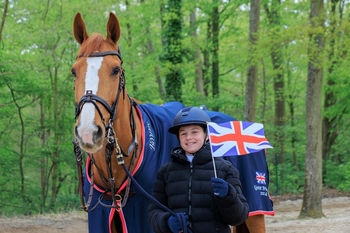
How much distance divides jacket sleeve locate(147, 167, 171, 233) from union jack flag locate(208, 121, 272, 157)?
0.47 m

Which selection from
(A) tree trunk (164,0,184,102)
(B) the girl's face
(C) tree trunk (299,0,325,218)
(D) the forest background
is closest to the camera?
(B) the girl's face

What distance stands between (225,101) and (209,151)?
14075 mm

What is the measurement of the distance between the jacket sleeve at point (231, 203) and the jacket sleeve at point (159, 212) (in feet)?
1.29

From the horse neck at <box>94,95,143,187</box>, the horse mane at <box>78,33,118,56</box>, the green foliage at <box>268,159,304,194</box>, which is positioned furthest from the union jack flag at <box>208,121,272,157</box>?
the green foliage at <box>268,159,304,194</box>

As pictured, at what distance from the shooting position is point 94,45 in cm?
311

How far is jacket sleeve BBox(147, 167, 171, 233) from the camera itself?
9.33ft

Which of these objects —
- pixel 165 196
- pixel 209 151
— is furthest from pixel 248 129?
pixel 165 196

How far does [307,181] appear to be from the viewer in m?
9.62

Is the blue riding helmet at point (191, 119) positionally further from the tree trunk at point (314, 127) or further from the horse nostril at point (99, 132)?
the tree trunk at point (314, 127)

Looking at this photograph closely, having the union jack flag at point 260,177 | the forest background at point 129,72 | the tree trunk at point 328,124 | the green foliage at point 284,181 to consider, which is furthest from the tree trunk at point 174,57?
the union jack flag at point 260,177

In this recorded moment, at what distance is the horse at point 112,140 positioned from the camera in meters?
2.84

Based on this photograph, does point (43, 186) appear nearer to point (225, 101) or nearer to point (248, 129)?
point (225, 101)

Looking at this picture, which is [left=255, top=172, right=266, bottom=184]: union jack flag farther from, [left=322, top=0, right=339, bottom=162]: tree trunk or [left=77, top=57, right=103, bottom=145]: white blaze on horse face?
[left=322, top=0, right=339, bottom=162]: tree trunk

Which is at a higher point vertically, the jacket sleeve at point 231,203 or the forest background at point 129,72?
the forest background at point 129,72
